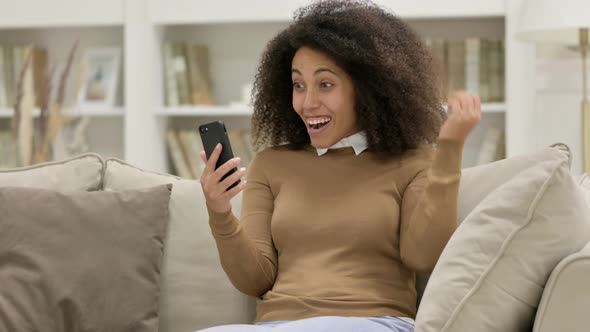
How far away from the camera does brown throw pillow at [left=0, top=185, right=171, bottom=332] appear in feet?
6.23

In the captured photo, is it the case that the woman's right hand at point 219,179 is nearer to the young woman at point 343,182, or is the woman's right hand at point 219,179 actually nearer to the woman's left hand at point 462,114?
the young woman at point 343,182

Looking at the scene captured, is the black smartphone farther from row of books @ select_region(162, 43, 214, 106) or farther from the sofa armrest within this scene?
row of books @ select_region(162, 43, 214, 106)

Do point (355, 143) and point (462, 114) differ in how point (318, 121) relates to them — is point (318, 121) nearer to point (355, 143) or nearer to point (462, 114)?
point (355, 143)

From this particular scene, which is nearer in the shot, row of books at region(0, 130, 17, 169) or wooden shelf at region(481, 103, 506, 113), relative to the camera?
wooden shelf at region(481, 103, 506, 113)

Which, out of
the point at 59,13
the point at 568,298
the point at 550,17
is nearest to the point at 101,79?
the point at 59,13

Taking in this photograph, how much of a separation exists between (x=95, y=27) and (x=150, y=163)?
0.73 meters

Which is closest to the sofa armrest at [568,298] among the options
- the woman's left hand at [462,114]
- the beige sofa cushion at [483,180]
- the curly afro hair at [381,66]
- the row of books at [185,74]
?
the woman's left hand at [462,114]

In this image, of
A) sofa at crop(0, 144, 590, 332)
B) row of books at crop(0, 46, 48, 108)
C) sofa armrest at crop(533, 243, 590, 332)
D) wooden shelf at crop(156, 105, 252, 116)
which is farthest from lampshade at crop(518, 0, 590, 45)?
row of books at crop(0, 46, 48, 108)

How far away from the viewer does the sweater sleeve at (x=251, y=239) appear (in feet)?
5.89

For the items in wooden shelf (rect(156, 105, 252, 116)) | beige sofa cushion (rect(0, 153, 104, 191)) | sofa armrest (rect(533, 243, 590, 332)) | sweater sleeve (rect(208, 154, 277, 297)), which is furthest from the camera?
wooden shelf (rect(156, 105, 252, 116))

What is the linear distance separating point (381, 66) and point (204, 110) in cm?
190

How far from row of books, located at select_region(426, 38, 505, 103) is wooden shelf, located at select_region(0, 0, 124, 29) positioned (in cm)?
129

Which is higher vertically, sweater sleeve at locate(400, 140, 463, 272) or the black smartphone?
the black smartphone

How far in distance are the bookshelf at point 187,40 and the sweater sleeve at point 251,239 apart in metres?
1.70
